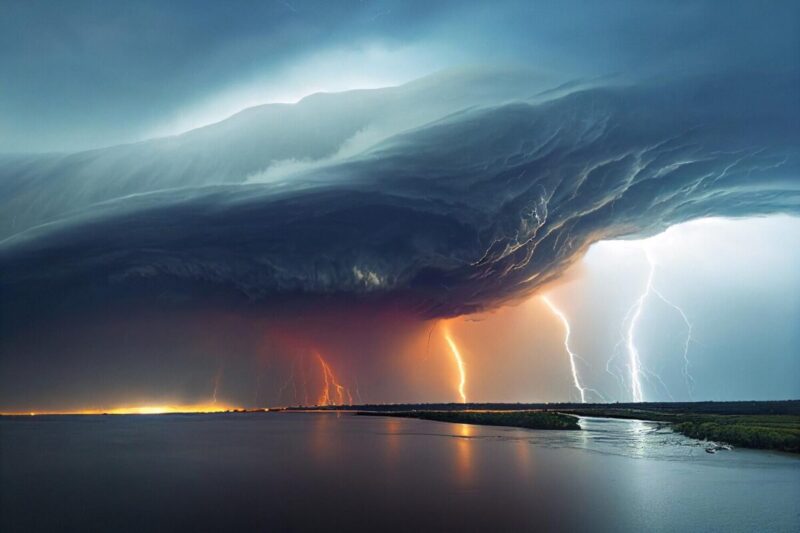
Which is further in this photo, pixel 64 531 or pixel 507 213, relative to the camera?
pixel 507 213

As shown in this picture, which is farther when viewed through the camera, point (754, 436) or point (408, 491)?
point (754, 436)

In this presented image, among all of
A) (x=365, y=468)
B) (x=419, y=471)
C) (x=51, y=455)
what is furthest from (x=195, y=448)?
(x=419, y=471)

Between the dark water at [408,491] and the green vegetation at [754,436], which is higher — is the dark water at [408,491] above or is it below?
below

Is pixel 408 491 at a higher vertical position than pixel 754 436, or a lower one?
lower

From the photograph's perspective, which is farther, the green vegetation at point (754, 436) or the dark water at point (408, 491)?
the green vegetation at point (754, 436)

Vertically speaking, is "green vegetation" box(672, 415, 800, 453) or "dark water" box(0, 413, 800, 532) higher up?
"green vegetation" box(672, 415, 800, 453)

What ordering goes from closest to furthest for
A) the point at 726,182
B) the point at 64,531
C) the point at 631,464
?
the point at 64,531, the point at 631,464, the point at 726,182

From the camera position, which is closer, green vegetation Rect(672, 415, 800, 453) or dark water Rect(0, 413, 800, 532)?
dark water Rect(0, 413, 800, 532)

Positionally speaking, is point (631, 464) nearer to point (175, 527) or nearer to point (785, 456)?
point (785, 456)
